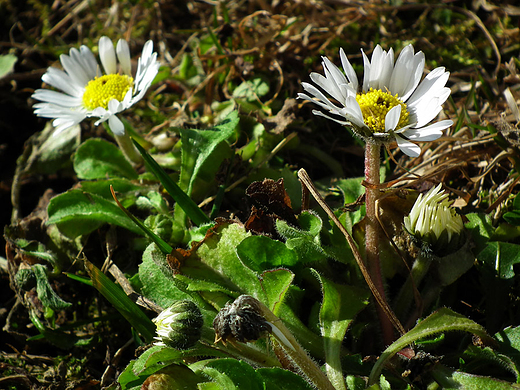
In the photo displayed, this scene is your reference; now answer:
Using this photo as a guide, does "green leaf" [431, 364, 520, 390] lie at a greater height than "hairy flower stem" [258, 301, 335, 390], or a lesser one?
lesser

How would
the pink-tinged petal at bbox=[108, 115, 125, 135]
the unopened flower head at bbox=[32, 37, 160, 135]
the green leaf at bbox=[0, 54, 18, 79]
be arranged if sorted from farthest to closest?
the green leaf at bbox=[0, 54, 18, 79] → the unopened flower head at bbox=[32, 37, 160, 135] → the pink-tinged petal at bbox=[108, 115, 125, 135]

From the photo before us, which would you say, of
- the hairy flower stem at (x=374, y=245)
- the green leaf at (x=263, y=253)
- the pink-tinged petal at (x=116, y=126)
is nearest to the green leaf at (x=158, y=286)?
the green leaf at (x=263, y=253)

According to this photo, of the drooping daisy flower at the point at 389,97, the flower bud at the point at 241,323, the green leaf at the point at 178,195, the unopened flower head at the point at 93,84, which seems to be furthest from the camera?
the unopened flower head at the point at 93,84

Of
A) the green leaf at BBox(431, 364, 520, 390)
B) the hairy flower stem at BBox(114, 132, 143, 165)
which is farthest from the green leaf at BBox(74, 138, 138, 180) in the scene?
the green leaf at BBox(431, 364, 520, 390)

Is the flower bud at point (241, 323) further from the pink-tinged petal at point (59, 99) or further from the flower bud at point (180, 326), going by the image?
the pink-tinged petal at point (59, 99)

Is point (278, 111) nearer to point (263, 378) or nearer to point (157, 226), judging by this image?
point (157, 226)

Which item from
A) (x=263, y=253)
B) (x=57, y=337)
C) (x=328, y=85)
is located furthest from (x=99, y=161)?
(x=328, y=85)

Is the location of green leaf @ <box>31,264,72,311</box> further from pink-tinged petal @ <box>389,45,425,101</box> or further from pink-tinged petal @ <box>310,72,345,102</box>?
pink-tinged petal @ <box>389,45,425,101</box>
